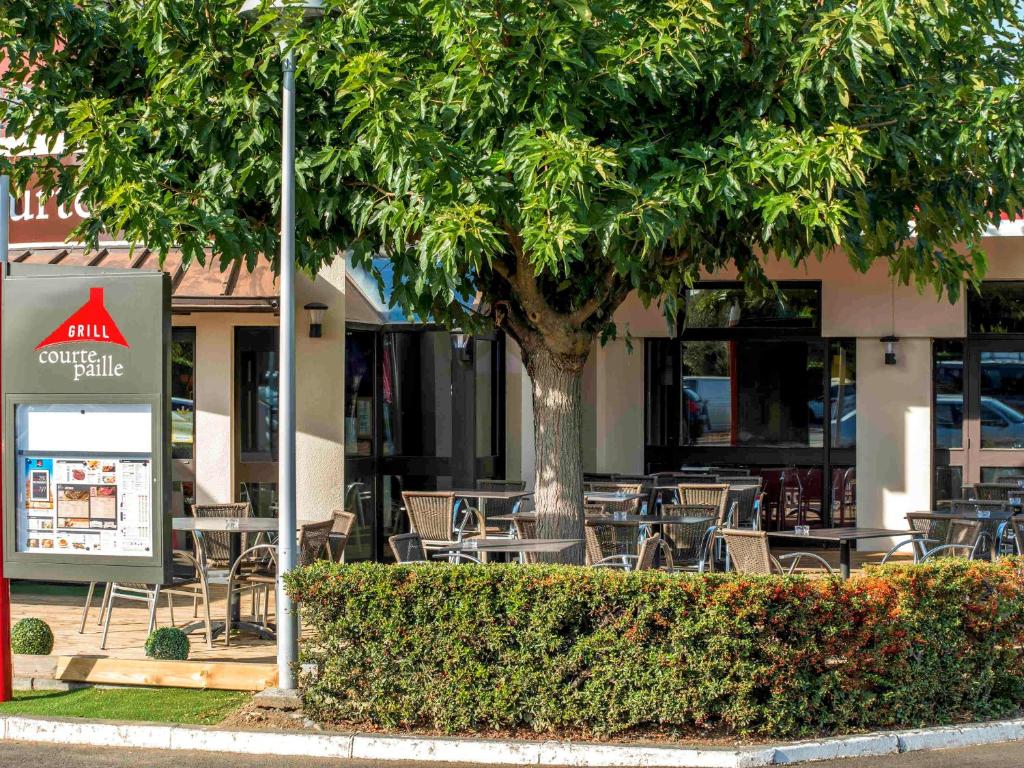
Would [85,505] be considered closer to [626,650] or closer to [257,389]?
[626,650]

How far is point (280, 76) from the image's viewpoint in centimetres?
830

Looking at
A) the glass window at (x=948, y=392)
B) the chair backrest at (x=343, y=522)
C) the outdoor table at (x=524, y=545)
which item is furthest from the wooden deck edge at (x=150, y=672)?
the glass window at (x=948, y=392)

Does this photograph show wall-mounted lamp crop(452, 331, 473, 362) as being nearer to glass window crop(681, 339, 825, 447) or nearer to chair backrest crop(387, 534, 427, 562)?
glass window crop(681, 339, 825, 447)

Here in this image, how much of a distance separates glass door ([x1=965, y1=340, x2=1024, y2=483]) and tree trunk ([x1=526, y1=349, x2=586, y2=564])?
8.09m

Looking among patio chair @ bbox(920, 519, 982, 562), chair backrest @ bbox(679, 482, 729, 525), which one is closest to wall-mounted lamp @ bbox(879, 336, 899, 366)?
chair backrest @ bbox(679, 482, 729, 525)

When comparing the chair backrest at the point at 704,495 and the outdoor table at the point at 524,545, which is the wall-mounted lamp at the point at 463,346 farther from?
the outdoor table at the point at 524,545

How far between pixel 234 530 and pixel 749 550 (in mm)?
4097

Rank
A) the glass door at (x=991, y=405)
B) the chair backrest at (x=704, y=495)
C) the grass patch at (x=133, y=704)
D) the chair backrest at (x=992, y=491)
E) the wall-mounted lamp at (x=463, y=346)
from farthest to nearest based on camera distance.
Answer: the glass door at (x=991, y=405) < the wall-mounted lamp at (x=463, y=346) < the chair backrest at (x=992, y=491) < the chair backrest at (x=704, y=495) < the grass patch at (x=133, y=704)

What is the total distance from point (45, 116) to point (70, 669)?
12.2 feet

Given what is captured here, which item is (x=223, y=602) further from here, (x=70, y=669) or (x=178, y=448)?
(x=70, y=669)

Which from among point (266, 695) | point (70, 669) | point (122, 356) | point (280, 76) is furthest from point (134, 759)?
point (280, 76)

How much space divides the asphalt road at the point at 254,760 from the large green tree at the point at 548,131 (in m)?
2.91

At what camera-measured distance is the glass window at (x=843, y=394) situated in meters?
16.0

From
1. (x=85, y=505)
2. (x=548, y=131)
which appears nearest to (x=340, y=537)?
(x=85, y=505)
